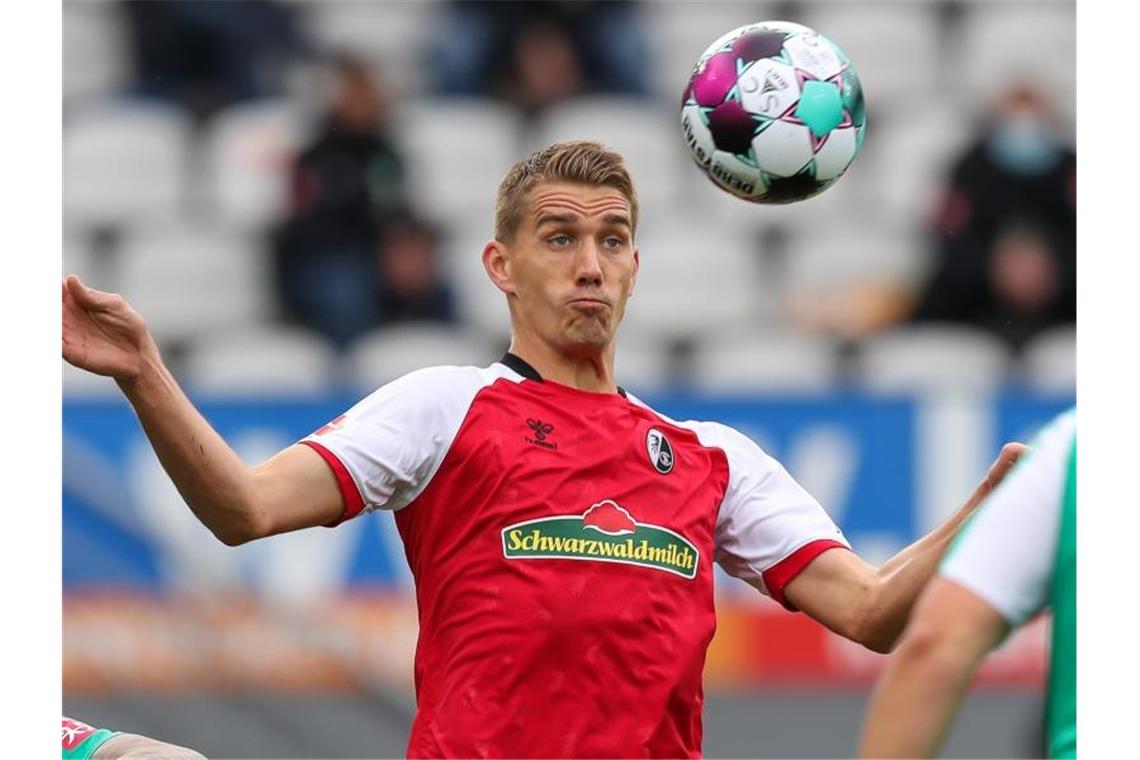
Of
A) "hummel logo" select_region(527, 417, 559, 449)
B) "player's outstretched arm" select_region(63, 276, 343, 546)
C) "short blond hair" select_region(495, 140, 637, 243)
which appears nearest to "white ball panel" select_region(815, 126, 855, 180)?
"short blond hair" select_region(495, 140, 637, 243)

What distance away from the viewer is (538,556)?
4734 millimetres

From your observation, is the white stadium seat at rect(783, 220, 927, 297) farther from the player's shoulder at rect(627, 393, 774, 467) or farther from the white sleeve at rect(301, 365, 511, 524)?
the white sleeve at rect(301, 365, 511, 524)

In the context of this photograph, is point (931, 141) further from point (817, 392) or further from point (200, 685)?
point (200, 685)

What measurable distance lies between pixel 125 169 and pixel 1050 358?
19.4ft

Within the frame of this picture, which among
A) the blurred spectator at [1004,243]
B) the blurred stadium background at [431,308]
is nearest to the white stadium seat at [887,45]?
the blurred stadium background at [431,308]

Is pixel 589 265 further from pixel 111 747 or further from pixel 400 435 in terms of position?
pixel 111 747

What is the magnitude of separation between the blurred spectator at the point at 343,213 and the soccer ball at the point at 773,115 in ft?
18.8

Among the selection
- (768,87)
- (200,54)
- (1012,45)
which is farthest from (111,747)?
(1012,45)

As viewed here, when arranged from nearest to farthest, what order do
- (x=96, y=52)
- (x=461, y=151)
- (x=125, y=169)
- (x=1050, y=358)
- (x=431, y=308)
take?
1. (x=1050, y=358)
2. (x=431, y=308)
3. (x=125, y=169)
4. (x=461, y=151)
5. (x=96, y=52)

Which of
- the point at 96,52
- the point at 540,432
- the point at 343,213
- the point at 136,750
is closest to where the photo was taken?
the point at 136,750

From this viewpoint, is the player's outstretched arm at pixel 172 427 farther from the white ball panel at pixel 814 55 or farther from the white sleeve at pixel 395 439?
the white ball panel at pixel 814 55

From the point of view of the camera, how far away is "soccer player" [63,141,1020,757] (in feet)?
14.9

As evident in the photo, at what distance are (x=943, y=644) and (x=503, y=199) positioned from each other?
2.42 meters

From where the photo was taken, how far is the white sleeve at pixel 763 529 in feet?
16.9
